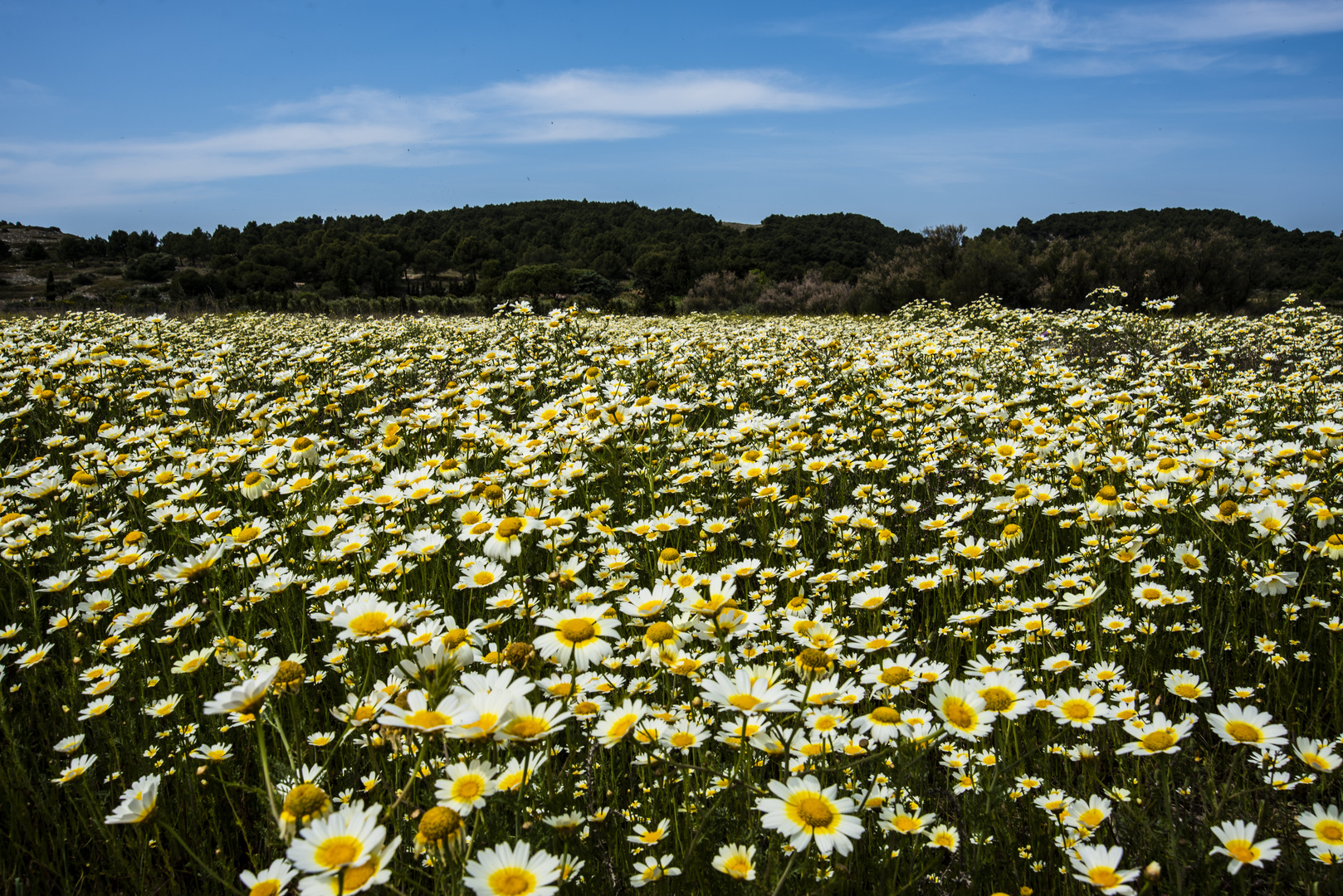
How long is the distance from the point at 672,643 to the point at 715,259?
189ft

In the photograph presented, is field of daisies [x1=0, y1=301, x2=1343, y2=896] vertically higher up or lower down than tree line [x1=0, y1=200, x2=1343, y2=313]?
lower down

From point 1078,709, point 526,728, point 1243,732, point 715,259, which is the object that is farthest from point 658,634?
point 715,259

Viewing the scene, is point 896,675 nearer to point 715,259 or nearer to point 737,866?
point 737,866

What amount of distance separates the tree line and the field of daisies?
15275mm

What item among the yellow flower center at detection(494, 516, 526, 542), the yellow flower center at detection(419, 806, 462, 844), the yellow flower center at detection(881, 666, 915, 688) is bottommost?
the yellow flower center at detection(881, 666, 915, 688)

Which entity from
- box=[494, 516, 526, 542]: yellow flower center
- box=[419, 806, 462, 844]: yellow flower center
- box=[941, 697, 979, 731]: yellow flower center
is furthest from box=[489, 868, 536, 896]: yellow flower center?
box=[494, 516, 526, 542]: yellow flower center

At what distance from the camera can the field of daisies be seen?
Answer: 1.33 m

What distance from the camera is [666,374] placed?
Result: 5777 mm

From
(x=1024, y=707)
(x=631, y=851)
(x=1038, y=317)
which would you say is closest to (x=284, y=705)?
(x=631, y=851)

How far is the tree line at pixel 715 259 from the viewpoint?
60.6 feet

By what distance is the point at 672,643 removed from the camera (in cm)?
163

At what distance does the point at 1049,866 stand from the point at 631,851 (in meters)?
0.96

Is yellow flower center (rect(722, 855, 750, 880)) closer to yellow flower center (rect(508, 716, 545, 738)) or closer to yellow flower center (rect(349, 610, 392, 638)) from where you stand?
yellow flower center (rect(508, 716, 545, 738))

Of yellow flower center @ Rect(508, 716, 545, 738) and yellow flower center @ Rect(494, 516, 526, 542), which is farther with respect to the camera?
yellow flower center @ Rect(494, 516, 526, 542)
